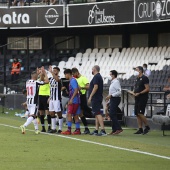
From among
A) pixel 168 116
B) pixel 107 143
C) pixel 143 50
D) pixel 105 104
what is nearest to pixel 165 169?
pixel 107 143

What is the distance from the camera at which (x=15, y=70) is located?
3934 centimetres

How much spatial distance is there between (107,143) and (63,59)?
2348 cm

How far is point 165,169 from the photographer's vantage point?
44.5ft

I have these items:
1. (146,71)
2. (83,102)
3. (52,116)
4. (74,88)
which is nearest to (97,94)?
(74,88)

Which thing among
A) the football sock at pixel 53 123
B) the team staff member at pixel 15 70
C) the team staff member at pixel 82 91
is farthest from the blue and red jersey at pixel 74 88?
the team staff member at pixel 15 70

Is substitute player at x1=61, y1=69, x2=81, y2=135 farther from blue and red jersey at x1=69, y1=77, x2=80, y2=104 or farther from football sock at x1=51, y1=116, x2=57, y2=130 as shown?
football sock at x1=51, y1=116, x2=57, y2=130

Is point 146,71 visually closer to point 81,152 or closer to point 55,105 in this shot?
point 55,105

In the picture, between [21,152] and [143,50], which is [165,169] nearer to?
[21,152]

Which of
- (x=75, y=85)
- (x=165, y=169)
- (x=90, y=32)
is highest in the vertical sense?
(x=90, y=32)

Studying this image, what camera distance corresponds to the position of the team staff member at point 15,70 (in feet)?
129

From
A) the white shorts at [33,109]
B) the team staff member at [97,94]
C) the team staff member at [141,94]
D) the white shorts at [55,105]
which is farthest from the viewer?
the white shorts at [55,105]

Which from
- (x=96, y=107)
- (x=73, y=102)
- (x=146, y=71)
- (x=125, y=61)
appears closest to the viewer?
(x=96, y=107)

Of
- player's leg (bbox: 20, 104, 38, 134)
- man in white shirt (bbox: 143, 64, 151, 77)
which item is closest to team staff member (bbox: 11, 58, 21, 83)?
man in white shirt (bbox: 143, 64, 151, 77)

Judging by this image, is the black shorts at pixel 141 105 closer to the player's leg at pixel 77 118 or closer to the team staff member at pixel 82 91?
the team staff member at pixel 82 91
